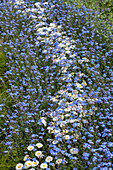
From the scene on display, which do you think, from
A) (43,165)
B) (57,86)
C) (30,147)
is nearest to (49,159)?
(43,165)

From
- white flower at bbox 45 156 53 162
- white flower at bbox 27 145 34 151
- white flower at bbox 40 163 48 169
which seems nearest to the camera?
white flower at bbox 40 163 48 169

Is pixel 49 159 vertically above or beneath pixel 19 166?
above

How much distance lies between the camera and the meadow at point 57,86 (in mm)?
3660

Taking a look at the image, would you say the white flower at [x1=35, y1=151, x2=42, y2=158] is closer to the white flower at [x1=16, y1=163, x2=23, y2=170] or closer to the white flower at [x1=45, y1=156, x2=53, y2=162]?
the white flower at [x1=45, y1=156, x2=53, y2=162]

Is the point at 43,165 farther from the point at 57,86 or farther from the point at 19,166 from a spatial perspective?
the point at 57,86

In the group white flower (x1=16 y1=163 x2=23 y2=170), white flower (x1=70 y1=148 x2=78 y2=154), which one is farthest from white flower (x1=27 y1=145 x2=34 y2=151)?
white flower (x1=70 y1=148 x2=78 y2=154)

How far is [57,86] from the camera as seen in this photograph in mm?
5004

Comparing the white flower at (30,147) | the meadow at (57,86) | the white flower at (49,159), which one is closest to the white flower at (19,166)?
the meadow at (57,86)

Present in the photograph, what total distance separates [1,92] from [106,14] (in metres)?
3.90

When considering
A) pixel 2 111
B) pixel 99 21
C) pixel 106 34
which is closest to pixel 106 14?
pixel 99 21

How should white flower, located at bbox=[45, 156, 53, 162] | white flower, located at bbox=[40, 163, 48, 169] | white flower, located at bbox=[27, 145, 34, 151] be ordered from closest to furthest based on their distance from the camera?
1. white flower, located at bbox=[40, 163, 48, 169]
2. white flower, located at bbox=[45, 156, 53, 162]
3. white flower, located at bbox=[27, 145, 34, 151]

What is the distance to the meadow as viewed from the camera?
12.0 ft

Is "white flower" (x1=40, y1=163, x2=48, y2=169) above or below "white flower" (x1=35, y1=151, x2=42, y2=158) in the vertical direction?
below

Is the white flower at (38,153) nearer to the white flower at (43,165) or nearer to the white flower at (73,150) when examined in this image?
the white flower at (43,165)
